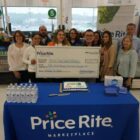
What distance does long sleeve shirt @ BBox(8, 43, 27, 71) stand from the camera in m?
3.18

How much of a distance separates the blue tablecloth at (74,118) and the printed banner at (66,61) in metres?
0.63

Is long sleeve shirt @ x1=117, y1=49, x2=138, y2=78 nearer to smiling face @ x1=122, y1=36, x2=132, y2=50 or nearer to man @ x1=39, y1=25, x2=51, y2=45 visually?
smiling face @ x1=122, y1=36, x2=132, y2=50

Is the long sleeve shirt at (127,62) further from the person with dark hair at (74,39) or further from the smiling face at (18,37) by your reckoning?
the smiling face at (18,37)

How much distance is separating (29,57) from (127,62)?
1.36 meters

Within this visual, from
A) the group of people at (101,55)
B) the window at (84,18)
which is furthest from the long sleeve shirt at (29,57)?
the window at (84,18)

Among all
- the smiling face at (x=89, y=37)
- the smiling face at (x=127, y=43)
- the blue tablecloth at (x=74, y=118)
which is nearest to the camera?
the blue tablecloth at (x=74, y=118)

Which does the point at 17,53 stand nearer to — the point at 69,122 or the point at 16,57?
the point at 16,57

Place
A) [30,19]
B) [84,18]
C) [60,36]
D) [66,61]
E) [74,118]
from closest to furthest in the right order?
1. [74,118]
2. [66,61]
3. [60,36]
4. [30,19]
5. [84,18]

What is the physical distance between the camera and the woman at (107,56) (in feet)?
9.69

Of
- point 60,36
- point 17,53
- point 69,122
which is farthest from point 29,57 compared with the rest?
point 69,122

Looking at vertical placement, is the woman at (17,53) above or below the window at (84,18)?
below

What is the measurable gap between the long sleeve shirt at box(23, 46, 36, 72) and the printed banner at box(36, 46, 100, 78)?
270 mm

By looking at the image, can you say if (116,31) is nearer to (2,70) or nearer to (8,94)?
(2,70)

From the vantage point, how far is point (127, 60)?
2836 mm
